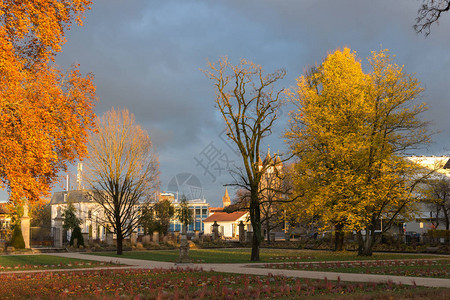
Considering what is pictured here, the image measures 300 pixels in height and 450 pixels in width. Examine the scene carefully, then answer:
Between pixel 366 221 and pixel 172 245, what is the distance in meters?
23.9

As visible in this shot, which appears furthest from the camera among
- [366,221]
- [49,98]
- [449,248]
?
[449,248]

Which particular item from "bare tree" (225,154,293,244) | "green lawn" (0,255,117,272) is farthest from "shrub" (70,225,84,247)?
"green lawn" (0,255,117,272)

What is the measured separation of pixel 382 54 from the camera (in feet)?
101

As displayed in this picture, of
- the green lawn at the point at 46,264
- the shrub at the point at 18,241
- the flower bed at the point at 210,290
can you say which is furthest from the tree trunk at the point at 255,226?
the shrub at the point at 18,241

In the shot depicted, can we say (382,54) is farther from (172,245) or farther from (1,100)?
(172,245)

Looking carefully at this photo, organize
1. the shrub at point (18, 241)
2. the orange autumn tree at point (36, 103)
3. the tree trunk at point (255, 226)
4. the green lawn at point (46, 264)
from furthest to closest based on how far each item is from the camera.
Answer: the shrub at point (18, 241)
the tree trunk at point (255, 226)
the green lawn at point (46, 264)
the orange autumn tree at point (36, 103)

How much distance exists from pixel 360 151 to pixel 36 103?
19195mm

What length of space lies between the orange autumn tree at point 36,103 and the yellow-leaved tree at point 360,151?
13596 millimetres

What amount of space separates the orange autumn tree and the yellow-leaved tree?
13596 millimetres

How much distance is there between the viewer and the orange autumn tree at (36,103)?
15484 millimetres

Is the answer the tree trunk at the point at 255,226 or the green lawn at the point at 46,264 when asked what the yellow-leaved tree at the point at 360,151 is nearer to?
the tree trunk at the point at 255,226

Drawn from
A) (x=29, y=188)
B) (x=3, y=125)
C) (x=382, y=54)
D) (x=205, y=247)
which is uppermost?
(x=382, y=54)

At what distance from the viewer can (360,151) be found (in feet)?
95.8

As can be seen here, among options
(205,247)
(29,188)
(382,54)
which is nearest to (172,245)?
(205,247)
